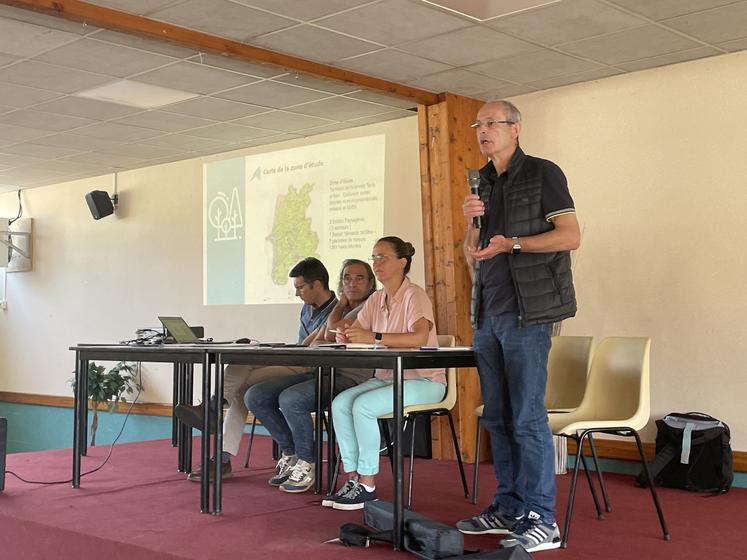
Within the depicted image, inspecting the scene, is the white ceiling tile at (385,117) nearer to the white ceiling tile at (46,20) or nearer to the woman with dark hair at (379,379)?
the white ceiling tile at (46,20)

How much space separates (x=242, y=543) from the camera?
318cm

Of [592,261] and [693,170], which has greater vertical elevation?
[693,170]

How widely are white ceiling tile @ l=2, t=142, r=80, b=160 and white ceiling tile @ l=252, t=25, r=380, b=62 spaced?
3356 mm

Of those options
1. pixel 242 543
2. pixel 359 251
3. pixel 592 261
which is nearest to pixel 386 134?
pixel 359 251

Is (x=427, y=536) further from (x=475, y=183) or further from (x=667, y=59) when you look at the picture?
(x=667, y=59)

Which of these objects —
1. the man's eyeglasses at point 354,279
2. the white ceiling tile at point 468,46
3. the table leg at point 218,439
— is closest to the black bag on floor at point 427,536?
the table leg at point 218,439

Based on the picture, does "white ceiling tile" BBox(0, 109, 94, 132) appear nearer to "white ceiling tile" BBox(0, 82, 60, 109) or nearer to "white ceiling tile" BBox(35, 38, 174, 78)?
"white ceiling tile" BBox(0, 82, 60, 109)

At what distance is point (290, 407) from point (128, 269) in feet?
15.9

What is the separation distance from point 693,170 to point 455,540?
2.95 metres

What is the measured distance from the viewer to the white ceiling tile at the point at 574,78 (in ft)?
17.0

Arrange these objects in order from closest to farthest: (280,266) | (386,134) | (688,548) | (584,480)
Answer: (688,548) → (584,480) → (386,134) → (280,266)

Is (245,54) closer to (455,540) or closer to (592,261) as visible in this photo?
(592,261)

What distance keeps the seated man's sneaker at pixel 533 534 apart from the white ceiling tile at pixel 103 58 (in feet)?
10.8

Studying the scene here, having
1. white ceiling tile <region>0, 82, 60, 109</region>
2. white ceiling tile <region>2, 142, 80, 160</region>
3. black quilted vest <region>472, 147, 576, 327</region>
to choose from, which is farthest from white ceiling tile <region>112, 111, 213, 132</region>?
black quilted vest <region>472, 147, 576, 327</region>
